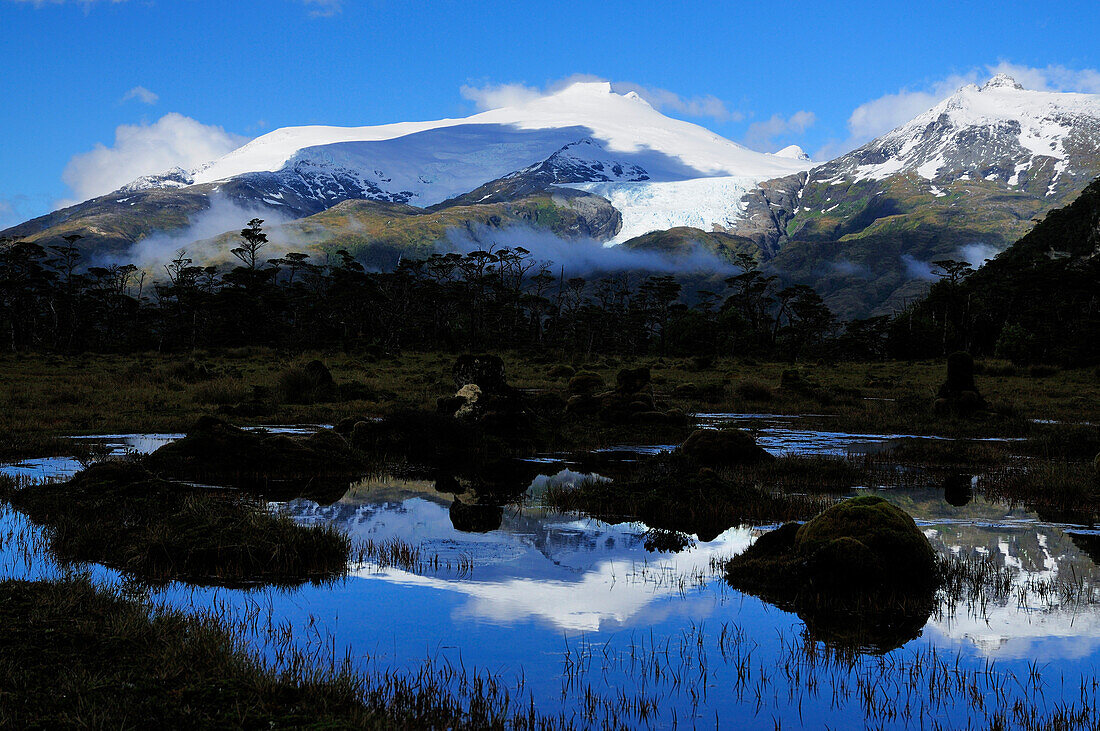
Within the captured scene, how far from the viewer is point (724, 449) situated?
19094 mm

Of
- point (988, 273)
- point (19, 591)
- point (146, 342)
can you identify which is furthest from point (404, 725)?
point (988, 273)

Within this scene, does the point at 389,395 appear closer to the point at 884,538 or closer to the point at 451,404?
the point at 451,404

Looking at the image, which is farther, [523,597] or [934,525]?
[934,525]

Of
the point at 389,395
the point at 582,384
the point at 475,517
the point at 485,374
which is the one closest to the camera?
the point at 475,517

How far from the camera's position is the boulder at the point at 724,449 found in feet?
62.4

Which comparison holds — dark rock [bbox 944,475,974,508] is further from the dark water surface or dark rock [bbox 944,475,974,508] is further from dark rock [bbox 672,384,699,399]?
dark rock [bbox 672,384,699,399]

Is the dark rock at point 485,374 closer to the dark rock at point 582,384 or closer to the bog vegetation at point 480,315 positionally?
the dark rock at point 582,384

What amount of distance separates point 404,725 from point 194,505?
22.6 feet

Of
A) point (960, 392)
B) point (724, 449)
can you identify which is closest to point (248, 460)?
point (724, 449)

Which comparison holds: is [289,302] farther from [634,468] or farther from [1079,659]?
[1079,659]

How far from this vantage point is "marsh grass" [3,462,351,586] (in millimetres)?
10109

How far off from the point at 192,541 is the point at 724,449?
12.0 meters

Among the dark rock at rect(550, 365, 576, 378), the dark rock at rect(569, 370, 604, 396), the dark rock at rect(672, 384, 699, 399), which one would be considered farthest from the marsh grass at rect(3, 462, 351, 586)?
the dark rock at rect(550, 365, 576, 378)

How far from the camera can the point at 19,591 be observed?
8.16 metres
